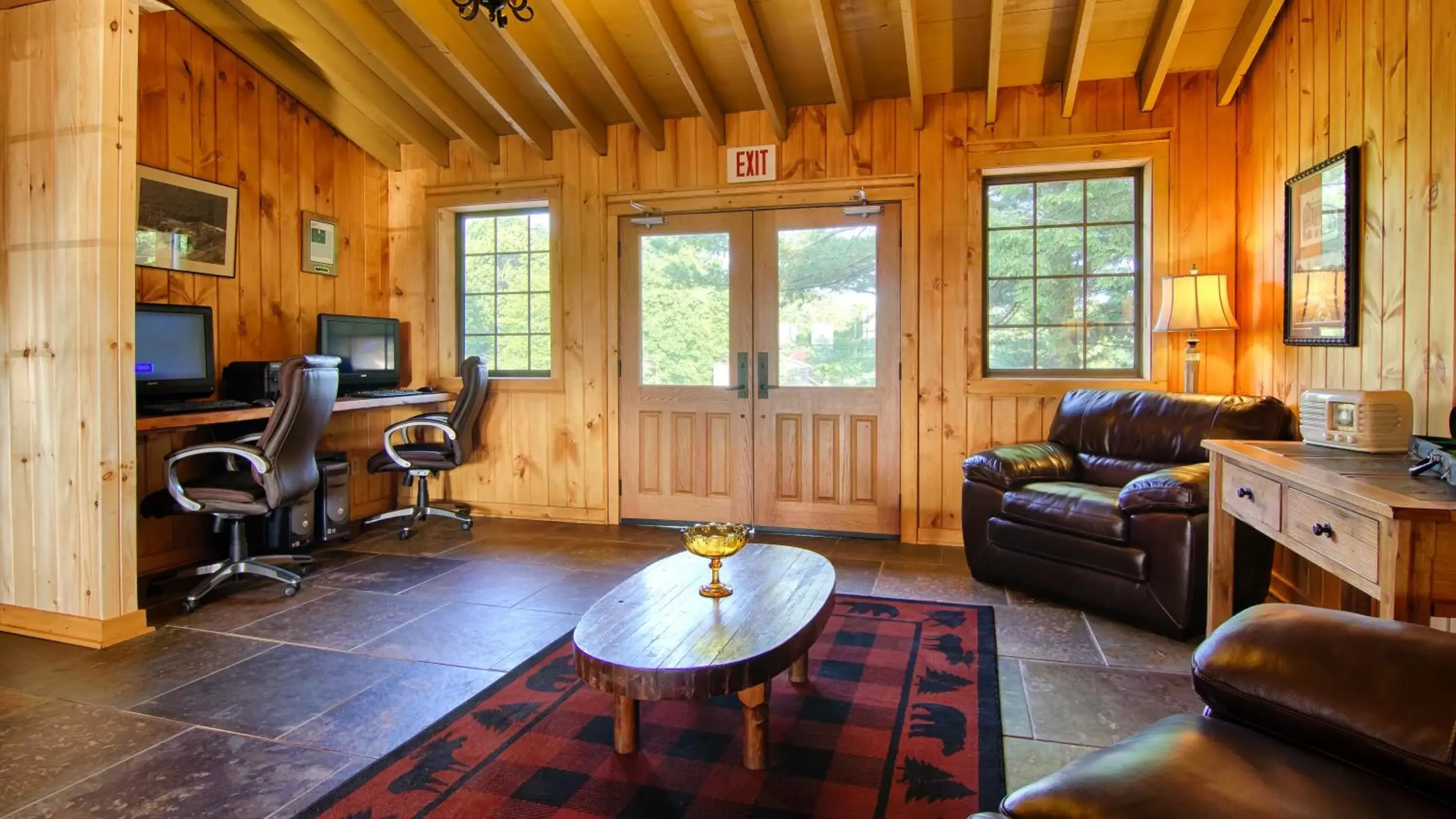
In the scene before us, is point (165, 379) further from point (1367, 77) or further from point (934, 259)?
point (1367, 77)

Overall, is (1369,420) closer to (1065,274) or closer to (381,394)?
(1065,274)

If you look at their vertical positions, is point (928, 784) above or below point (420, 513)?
below

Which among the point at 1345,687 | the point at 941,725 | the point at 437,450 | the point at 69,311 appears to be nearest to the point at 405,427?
the point at 437,450

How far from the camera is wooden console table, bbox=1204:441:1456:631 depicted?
4.83ft

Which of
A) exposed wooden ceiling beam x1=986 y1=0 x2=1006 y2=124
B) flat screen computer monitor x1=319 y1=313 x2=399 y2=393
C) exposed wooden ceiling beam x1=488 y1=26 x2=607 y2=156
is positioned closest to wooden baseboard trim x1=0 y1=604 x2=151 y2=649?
flat screen computer monitor x1=319 y1=313 x2=399 y2=393

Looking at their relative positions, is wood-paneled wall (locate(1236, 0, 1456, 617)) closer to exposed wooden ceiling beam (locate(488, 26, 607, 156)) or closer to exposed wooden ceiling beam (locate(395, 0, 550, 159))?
exposed wooden ceiling beam (locate(488, 26, 607, 156))

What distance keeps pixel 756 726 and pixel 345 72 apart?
13.7 ft

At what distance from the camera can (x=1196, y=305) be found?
3.58 m

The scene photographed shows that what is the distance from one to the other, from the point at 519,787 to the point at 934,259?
3456 millimetres

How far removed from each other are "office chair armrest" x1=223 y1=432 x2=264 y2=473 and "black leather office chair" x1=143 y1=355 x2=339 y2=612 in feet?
0.15

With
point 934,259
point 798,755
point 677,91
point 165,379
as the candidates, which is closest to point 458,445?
point 165,379

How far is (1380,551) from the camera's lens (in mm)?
1531

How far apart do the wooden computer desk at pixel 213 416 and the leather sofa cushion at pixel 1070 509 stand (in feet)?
10.9

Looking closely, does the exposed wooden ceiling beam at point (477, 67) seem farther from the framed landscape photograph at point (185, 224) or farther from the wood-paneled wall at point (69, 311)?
the framed landscape photograph at point (185, 224)
